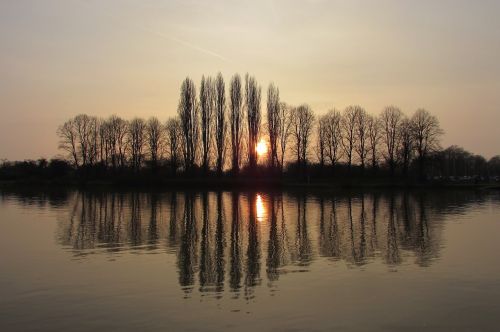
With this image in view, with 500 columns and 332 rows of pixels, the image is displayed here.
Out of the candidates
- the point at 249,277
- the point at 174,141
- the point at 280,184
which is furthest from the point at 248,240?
the point at 174,141

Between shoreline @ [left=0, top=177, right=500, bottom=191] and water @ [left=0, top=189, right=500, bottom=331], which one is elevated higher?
shoreline @ [left=0, top=177, right=500, bottom=191]

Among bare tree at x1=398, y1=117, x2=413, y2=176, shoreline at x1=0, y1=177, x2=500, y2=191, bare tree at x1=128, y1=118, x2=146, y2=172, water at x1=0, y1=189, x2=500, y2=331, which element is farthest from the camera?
bare tree at x1=128, y1=118, x2=146, y2=172

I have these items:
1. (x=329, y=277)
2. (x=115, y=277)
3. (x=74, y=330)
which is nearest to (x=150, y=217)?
(x=115, y=277)

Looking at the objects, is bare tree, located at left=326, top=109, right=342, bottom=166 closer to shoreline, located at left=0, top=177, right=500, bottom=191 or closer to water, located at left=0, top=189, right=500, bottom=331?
shoreline, located at left=0, top=177, right=500, bottom=191

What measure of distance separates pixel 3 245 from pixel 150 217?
10.6 m

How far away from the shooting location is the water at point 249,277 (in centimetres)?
922

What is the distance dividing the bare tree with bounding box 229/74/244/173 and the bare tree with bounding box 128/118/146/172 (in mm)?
24332

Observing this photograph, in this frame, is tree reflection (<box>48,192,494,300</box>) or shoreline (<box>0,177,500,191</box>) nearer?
tree reflection (<box>48,192,494,300</box>)

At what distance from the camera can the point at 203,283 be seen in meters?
12.0

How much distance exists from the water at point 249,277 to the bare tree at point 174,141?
64.0 meters

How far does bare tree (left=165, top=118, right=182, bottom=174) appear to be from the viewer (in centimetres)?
8794

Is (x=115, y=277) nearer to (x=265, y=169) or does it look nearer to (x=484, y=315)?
(x=484, y=315)

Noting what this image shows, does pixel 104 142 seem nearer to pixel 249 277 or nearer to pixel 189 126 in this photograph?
pixel 189 126

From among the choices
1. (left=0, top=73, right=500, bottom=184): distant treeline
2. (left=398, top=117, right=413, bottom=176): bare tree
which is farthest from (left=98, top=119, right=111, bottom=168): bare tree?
(left=398, top=117, right=413, bottom=176): bare tree
